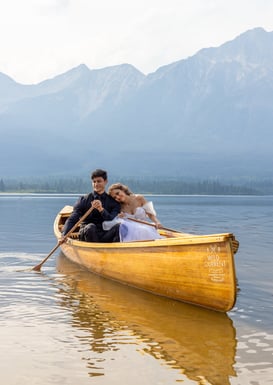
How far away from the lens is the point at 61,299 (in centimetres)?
1176

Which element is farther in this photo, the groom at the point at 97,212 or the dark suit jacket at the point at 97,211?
the dark suit jacket at the point at 97,211

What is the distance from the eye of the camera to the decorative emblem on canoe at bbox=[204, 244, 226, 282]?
32.4ft

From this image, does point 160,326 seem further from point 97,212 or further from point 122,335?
point 97,212

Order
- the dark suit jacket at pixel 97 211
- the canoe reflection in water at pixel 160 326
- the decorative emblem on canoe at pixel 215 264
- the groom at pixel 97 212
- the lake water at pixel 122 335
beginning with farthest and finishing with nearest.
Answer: the dark suit jacket at pixel 97 211
the groom at pixel 97 212
the decorative emblem on canoe at pixel 215 264
the canoe reflection in water at pixel 160 326
the lake water at pixel 122 335

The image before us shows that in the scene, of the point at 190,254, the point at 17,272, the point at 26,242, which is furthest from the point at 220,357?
the point at 26,242

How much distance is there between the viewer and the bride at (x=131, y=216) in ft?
43.6

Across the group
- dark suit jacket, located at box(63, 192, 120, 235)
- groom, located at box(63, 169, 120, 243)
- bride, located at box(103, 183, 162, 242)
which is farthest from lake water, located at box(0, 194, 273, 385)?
dark suit jacket, located at box(63, 192, 120, 235)

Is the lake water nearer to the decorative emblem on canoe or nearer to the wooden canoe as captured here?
the wooden canoe

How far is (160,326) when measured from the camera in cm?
987

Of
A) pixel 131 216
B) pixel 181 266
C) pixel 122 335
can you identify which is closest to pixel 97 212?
pixel 131 216

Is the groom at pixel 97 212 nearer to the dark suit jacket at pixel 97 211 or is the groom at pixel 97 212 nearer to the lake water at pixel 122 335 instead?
the dark suit jacket at pixel 97 211

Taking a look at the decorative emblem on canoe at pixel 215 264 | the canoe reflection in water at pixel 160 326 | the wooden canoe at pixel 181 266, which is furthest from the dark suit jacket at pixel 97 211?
the decorative emblem on canoe at pixel 215 264

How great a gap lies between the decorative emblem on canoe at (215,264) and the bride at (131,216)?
126 inches

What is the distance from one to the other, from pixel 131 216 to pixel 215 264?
4.48 m
